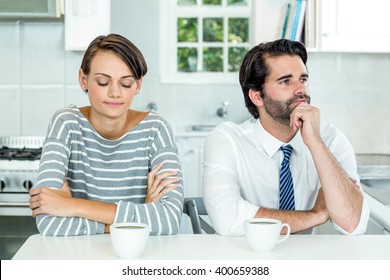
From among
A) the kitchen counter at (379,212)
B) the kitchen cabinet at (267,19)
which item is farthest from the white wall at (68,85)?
the kitchen counter at (379,212)

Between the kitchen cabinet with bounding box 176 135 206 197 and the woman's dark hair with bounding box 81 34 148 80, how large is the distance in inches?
86.3

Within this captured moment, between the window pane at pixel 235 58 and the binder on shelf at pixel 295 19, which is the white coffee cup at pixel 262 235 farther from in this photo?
the window pane at pixel 235 58

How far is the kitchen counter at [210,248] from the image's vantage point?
5.46 ft

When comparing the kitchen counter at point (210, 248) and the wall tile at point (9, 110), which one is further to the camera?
the wall tile at point (9, 110)

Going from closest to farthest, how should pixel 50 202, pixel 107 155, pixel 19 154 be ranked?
pixel 50 202, pixel 107 155, pixel 19 154

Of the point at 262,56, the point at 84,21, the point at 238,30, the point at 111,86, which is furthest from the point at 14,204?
the point at 238,30

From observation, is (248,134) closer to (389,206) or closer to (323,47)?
(389,206)

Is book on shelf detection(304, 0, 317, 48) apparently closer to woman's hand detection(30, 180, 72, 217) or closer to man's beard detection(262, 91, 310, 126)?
man's beard detection(262, 91, 310, 126)

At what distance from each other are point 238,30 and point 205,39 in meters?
0.25

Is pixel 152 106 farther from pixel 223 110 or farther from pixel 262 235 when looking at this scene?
pixel 262 235

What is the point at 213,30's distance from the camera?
513 cm

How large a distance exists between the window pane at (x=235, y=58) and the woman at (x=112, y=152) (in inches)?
110

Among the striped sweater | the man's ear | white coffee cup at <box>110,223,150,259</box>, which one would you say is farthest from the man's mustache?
white coffee cup at <box>110,223,150,259</box>

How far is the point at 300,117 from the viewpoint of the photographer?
221 centimetres
